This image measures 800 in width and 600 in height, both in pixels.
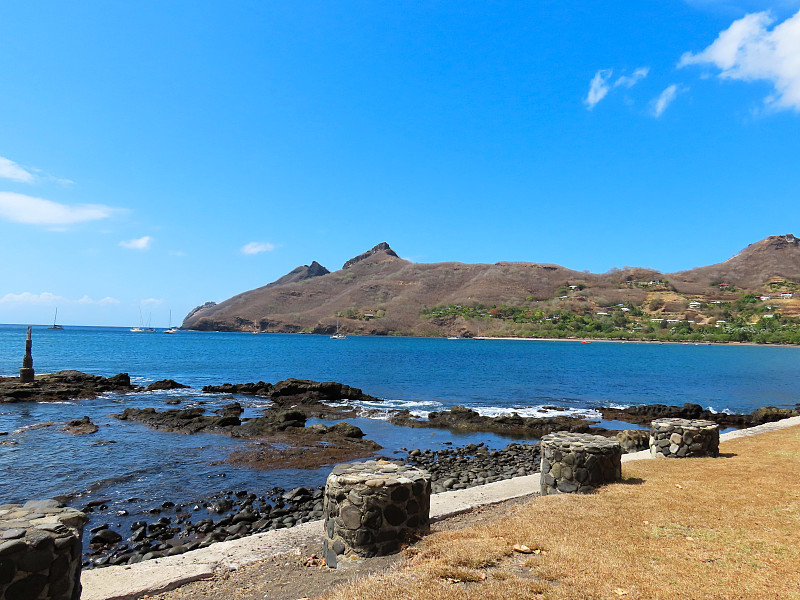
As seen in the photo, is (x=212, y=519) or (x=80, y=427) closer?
(x=212, y=519)

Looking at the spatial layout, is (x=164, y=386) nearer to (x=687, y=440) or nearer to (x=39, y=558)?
(x=687, y=440)

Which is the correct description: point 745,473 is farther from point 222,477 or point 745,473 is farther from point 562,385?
point 562,385

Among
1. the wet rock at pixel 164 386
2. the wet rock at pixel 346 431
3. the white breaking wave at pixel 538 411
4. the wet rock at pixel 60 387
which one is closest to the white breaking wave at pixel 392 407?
the white breaking wave at pixel 538 411

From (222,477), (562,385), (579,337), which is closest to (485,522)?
(222,477)

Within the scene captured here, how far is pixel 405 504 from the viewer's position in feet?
27.7

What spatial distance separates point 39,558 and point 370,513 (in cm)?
449

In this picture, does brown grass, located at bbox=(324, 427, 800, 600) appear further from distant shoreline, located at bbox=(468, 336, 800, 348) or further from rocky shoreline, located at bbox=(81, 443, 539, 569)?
distant shoreline, located at bbox=(468, 336, 800, 348)

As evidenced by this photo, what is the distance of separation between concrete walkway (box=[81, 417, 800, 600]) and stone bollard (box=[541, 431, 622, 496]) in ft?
3.21

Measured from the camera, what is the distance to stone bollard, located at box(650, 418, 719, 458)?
589 inches

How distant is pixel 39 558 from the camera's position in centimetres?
571

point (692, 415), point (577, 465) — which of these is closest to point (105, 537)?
point (577, 465)

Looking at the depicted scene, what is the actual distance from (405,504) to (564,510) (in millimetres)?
3570

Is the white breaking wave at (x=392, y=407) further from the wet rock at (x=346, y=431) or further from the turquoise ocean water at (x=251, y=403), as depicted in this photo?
the wet rock at (x=346, y=431)

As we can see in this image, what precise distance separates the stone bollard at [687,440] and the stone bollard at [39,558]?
15.5 meters
